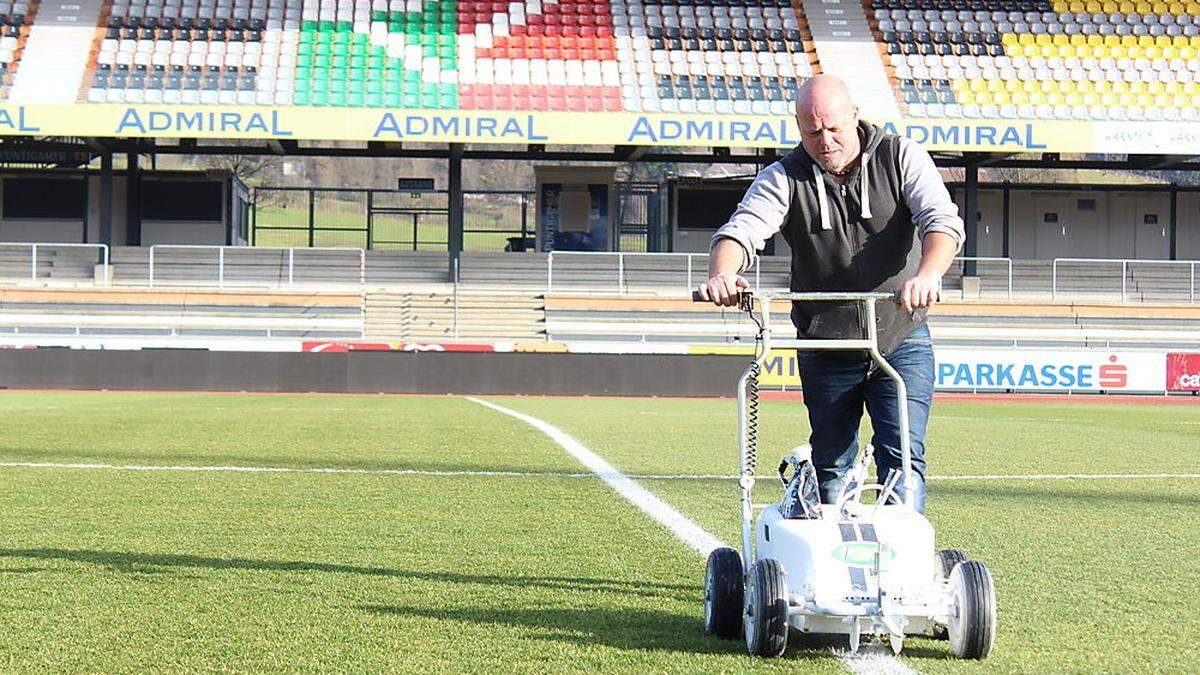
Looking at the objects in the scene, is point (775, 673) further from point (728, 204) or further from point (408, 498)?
point (728, 204)

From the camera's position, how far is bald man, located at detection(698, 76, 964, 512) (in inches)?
192

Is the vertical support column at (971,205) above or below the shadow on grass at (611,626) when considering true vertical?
above

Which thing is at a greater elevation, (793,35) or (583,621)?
(793,35)

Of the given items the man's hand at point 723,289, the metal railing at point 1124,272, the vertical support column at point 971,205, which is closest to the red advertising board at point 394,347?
the vertical support column at point 971,205

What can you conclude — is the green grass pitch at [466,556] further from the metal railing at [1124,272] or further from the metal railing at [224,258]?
the metal railing at [1124,272]

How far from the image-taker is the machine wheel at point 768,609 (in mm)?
4297

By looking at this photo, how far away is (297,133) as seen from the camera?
108ft

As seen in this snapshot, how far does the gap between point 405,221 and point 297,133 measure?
7.81 meters

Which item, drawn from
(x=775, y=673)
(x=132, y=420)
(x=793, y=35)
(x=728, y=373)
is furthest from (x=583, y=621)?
(x=793, y=35)

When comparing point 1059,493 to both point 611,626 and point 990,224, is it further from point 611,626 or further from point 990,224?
point 990,224

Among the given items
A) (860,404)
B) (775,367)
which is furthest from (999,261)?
(860,404)

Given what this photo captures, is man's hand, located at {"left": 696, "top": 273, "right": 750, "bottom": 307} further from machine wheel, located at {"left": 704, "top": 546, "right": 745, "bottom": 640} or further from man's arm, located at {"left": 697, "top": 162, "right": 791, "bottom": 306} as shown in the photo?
machine wheel, located at {"left": 704, "top": 546, "right": 745, "bottom": 640}

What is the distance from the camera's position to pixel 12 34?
34.9 meters

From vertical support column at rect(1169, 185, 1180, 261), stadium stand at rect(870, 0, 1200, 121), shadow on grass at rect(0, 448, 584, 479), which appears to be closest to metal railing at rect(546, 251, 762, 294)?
stadium stand at rect(870, 0, 1200, 121)
